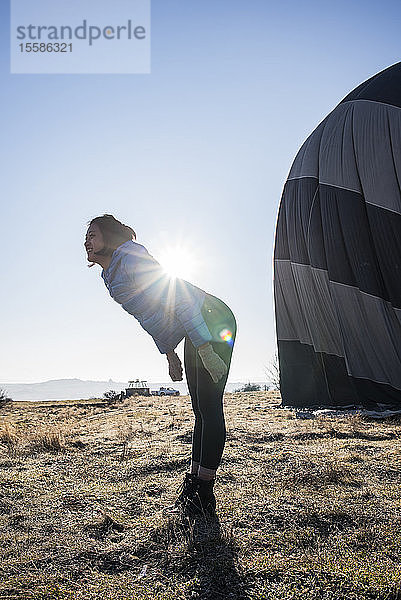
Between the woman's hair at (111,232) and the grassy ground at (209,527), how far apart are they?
5.70 ft

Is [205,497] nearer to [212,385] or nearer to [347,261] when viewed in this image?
[212,385]

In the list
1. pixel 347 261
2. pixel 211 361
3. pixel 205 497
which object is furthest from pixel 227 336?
pixel 347 261

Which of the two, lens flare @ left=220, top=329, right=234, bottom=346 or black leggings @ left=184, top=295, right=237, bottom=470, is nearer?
black leggings @ left=184, top=295, right=237, bottom=470

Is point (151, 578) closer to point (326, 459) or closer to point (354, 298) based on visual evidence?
point (326, 459)

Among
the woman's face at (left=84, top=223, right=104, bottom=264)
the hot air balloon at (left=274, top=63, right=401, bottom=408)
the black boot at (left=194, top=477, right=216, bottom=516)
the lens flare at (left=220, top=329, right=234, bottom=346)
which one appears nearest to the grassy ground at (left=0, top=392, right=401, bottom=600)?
the black boot at (left=194, top=477, right=216, bottom=516)

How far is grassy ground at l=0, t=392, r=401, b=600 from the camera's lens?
1845 millimetres

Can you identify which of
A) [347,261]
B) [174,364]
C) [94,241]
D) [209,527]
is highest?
[347,261]

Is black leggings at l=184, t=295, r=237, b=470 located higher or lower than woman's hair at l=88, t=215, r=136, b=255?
lower

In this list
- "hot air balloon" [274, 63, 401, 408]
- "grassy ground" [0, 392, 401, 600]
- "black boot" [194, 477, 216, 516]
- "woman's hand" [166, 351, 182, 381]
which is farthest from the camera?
"hot air balloon" [274, 63, 401, 408]

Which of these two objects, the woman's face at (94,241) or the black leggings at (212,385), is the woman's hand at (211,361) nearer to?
the black leggings at (212,385)

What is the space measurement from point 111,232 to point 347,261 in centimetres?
644

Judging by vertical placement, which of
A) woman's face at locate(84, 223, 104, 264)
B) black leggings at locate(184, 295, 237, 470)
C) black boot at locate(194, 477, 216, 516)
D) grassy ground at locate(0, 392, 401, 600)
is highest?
woman's face at locate(84, 223, 104, 264)

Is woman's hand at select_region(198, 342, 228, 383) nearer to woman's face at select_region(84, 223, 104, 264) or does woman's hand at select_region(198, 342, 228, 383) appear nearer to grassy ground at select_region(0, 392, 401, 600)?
grassy ground at select_region(0, 392, 401, 600)

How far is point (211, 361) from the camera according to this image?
8.87 ft
